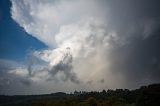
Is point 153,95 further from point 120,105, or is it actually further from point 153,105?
point 120,105

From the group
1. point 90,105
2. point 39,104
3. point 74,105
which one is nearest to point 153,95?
point 90,105

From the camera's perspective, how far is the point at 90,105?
484 ft

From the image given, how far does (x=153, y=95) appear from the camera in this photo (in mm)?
122812

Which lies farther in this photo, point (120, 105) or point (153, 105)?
point (120, 105)

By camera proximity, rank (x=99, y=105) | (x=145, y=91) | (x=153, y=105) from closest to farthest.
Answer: (x=153, y=105)
(x=145, y=91)
(x=99, y=105)

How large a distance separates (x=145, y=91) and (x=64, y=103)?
53.7 meters

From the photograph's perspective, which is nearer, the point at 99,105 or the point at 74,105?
the point at 99,105

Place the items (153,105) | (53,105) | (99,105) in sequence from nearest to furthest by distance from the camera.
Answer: (153,105)
(99,105)
(53,105)

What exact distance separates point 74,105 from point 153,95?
175 feet

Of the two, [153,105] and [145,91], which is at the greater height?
[145,91]

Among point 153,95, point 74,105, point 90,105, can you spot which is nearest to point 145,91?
point 153,95

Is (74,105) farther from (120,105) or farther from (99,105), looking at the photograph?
(120,105)

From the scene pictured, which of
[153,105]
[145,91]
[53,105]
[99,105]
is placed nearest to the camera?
[153,105]

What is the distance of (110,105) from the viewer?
14662cm
